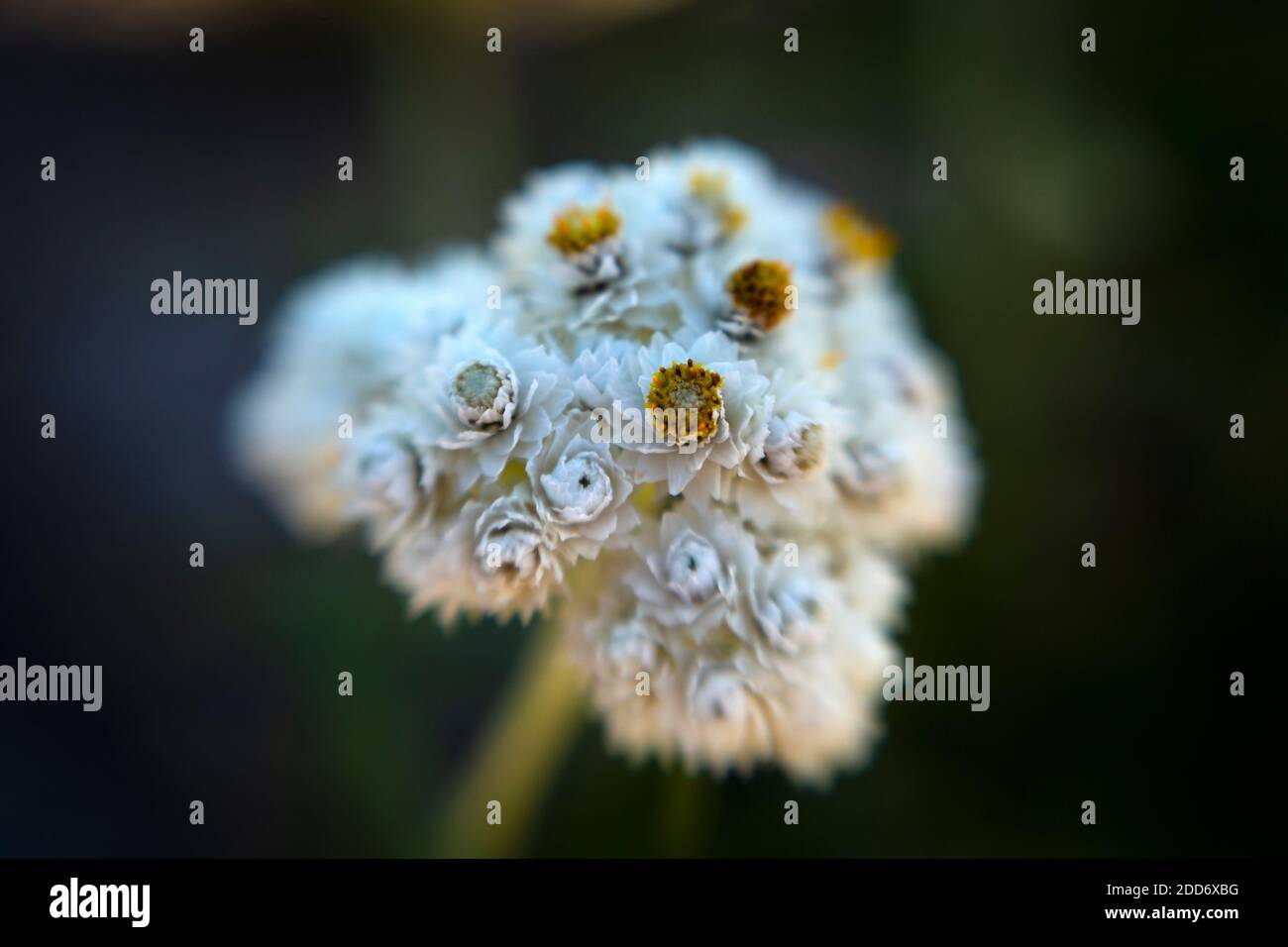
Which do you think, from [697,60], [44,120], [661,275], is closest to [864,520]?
[661,275]

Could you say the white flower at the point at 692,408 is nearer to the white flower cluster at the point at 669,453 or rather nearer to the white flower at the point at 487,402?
the white flower cluster at the point at 669,453

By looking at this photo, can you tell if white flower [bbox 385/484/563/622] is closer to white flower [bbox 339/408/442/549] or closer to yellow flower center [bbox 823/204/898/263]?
white flower [bbox 339/408/442/549]

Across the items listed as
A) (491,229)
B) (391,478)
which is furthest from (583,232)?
(491,229)

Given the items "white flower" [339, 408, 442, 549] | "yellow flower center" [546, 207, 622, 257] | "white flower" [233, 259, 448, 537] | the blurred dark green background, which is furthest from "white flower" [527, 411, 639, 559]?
the blurred dark green background

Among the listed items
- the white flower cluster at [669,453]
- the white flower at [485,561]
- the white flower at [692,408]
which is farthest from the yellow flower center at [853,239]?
the white flower at [485,561]
